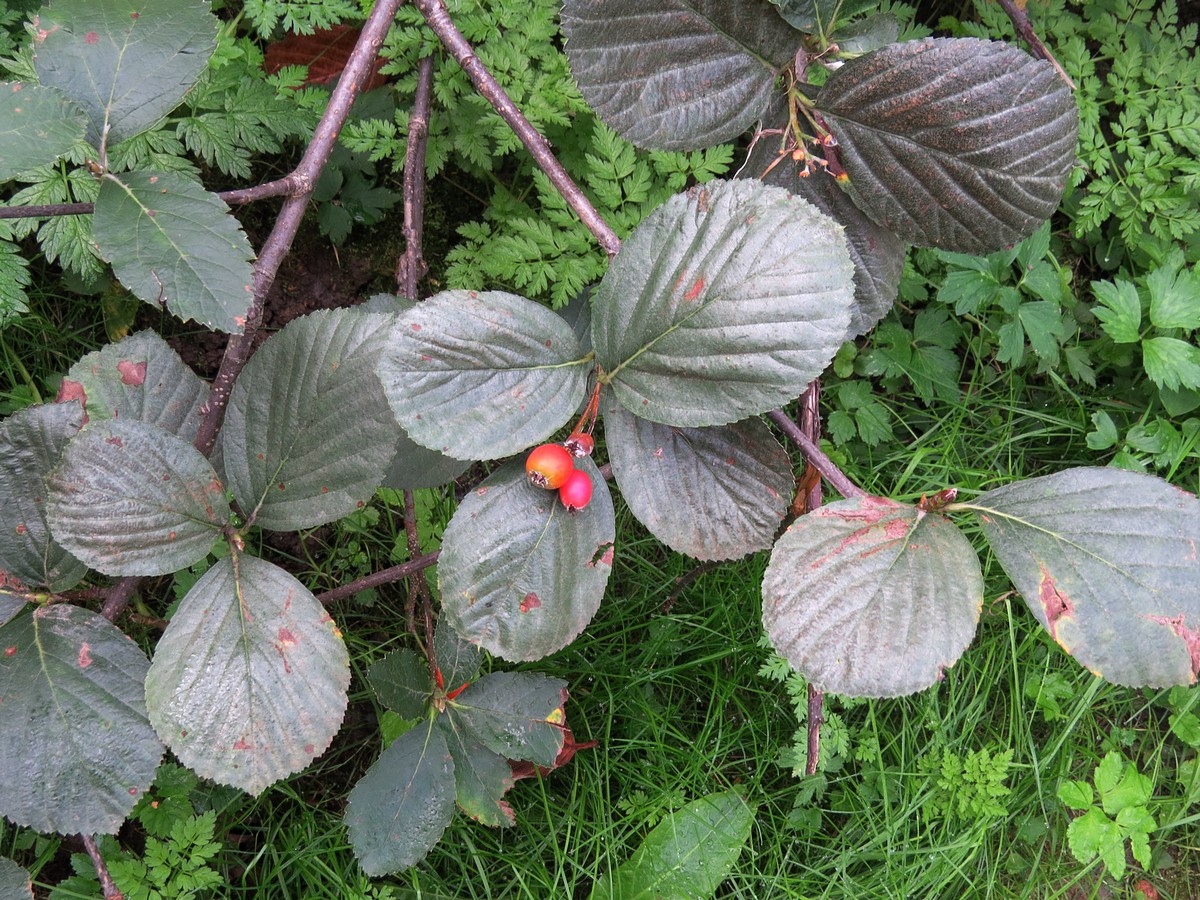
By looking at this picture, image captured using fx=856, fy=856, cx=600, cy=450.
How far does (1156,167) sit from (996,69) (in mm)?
1699

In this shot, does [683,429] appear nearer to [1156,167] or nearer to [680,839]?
[680,839]

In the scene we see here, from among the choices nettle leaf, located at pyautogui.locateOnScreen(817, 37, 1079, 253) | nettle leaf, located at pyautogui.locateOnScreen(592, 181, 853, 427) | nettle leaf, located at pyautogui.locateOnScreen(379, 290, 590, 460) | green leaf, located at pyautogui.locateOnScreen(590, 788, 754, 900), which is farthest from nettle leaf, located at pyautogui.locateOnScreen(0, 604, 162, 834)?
nettle leaf, located at pyautogui.locateOnScreen(817, 37, 1079, 253)

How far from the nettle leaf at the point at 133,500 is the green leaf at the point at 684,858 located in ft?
5.00

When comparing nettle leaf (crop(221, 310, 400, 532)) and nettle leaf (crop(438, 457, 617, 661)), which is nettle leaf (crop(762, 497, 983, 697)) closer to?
nettle leaf (crop(438, 457, 617, 661))

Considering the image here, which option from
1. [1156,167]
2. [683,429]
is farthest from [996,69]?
[1156,167]

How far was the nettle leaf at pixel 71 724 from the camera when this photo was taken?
1.33 m

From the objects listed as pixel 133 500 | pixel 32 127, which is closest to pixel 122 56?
pixel 32 127

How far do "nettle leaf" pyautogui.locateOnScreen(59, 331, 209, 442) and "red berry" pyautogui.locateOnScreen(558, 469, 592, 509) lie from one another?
0.71 meters

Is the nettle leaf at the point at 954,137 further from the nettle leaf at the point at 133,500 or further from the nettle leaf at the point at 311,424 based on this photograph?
the nettle leaf at the point at 133,500

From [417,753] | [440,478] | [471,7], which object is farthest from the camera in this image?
[471,7]

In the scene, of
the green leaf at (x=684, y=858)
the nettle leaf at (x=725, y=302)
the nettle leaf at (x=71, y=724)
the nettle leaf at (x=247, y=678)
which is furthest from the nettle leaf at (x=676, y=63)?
the green leaf at (x=684, y=858)

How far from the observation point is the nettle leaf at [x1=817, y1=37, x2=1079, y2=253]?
1327 mm

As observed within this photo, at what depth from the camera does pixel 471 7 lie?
209 cm

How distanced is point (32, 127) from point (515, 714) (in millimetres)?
1435
